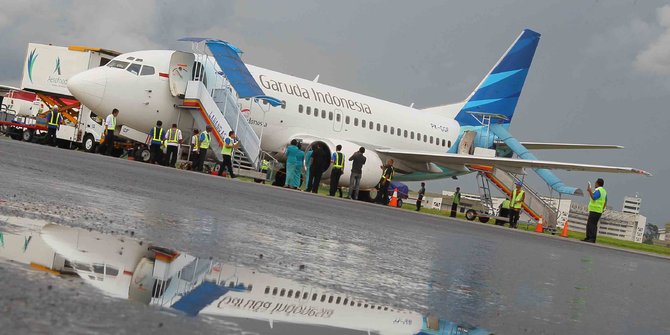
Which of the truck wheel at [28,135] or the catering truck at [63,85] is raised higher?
the catering truck at [63,85]

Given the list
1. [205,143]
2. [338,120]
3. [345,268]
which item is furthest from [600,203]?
[345,268]

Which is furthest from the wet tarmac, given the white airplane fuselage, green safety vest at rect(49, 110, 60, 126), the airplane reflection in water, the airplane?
green safety vest at rect(49, 110, 60, 126)

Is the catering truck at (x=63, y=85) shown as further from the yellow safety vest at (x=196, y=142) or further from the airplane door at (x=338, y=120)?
the airplane door at (x=338, y=120)

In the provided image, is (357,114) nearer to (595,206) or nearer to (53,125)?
(595,206)

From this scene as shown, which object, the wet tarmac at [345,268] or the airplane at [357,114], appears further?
the airplane at [357,114]

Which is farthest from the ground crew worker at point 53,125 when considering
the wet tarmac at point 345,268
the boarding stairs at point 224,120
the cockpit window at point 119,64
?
the wet tarmac at point 345,268

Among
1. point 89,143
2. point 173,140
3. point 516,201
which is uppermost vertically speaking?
point 516,201

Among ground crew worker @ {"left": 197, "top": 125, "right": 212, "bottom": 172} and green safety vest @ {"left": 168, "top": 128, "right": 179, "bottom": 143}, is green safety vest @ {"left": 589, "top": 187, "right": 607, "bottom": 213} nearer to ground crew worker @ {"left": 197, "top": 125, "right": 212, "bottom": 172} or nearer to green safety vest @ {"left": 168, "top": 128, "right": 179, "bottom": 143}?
ground crew worker @ {"left": 197, "top": 125, "right": 212, "bottom": 172}

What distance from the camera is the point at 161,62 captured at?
20.8m

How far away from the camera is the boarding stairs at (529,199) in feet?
88.0

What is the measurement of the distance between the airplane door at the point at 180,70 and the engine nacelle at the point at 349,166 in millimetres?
3622

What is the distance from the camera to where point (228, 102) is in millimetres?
21578

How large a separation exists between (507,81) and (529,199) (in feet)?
18.8

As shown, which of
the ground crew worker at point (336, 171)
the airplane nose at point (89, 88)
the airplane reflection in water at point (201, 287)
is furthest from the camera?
the ground crew worker at point (336, 171)
